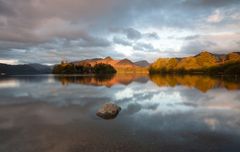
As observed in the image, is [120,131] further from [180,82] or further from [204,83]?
[180,82]

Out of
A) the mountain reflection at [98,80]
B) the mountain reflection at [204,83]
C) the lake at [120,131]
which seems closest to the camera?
the lake at [120,131]

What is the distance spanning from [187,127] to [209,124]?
2.52m

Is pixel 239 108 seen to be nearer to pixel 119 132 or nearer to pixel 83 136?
Answer: pixel 119 132

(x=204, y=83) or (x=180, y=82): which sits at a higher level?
(x=204, y=83)

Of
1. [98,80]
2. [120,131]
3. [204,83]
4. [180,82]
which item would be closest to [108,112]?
[120,131]

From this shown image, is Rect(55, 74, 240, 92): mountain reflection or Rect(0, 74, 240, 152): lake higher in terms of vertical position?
Rect(0, 74, 240, 152): lake

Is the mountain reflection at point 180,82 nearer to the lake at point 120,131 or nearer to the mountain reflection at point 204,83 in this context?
the mountain reflection at point 204,83

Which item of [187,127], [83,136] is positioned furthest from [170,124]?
[83,136]

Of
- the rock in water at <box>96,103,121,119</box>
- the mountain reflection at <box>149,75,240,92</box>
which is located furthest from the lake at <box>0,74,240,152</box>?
the mountain reflection at <box>149,75,240,92</box>

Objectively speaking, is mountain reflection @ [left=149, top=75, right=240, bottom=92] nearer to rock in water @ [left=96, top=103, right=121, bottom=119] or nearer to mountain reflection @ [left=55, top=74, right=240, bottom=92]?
mountain reflection @ [left=55, top=74, right=240, bottom=92]

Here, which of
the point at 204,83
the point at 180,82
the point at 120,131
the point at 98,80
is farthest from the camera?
the point at 98,80

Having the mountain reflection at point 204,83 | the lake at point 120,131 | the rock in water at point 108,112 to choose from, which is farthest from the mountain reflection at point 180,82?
the rock in water at point 108,112

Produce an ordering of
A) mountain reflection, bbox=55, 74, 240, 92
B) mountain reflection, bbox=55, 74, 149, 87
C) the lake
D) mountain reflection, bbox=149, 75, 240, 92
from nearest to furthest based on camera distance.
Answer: the lake < mountain reflection, bbox=149, 75, 240, 92 < mountain reflection, bbox=55, 74, 240, 92 < mountain reflection, bbox=55, 74, 149, 87

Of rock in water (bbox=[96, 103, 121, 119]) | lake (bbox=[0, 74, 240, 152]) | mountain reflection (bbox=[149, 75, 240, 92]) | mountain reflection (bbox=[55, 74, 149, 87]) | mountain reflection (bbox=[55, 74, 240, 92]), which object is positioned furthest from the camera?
mountain reflection (bbox=[55, 74, 149, 87])
